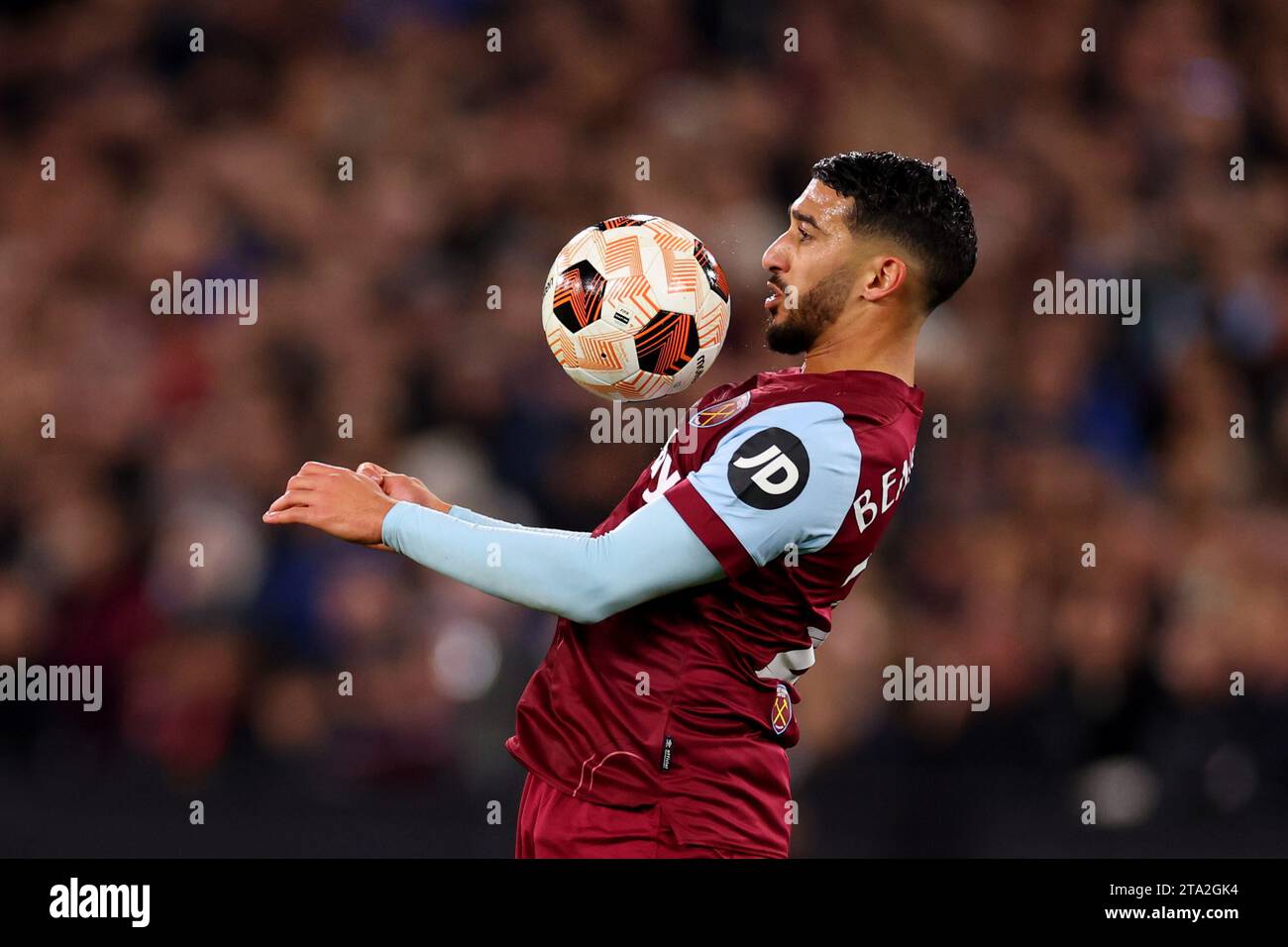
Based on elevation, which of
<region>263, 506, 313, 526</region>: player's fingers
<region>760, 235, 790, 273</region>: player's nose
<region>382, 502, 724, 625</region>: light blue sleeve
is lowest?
<region>382, 502, 724, 625</region>: light blue sleeve

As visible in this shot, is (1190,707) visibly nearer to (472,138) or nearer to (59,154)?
(472,138)

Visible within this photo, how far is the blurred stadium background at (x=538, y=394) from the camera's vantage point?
17.8ft

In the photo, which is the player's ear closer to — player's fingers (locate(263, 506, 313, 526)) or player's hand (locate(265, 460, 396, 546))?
player's hand (locate(265, 460, 396, 546))

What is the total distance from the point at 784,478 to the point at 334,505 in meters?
0.79

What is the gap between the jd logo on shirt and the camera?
273cm

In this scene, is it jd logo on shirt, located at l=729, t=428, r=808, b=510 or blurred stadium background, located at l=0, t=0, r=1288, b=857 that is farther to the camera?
blurred stadium background, located at l=0, t=0, r=1288, b=857

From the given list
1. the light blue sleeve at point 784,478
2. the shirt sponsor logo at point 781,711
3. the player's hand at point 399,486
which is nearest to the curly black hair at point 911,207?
the light blue sleeve at point 784,478

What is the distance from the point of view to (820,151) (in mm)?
6918

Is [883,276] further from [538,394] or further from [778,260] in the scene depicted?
[538,394]

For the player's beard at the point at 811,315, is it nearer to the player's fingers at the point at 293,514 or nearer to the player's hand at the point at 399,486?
the player's hand at the point at 399,486

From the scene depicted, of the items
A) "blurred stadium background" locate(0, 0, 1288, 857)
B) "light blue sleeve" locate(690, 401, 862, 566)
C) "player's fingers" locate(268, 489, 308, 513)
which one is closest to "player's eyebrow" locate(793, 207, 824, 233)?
"light blue sleeve" locate(690, 401, 862, 566)

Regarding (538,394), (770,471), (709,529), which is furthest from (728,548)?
(538,394)

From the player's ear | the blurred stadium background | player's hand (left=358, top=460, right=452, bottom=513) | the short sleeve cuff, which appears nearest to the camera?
the short sleeve cuff
